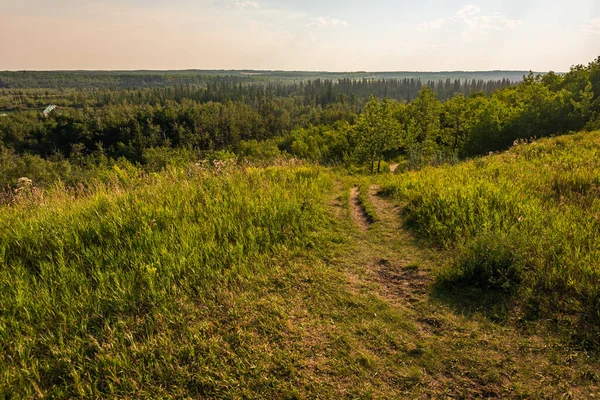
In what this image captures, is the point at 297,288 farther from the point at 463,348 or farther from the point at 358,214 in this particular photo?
the point at 358,214

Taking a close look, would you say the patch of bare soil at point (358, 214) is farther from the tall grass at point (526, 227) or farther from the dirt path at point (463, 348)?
the dirt path at point (463, 348)

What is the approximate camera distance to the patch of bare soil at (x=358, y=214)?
7125mm

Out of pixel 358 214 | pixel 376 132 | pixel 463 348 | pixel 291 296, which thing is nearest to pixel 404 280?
pixel 463 348

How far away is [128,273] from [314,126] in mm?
87405

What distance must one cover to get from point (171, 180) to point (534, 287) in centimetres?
774

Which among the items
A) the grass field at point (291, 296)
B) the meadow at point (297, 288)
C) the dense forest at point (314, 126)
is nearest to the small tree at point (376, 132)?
the dense forest at point (314, 126)

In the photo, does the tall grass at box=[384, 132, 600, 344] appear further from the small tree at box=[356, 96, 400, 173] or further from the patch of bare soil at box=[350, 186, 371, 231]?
the small tree at box=[356, 96, 400, 173]

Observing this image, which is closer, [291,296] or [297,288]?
[291,296]

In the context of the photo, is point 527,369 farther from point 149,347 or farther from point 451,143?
point 451,143

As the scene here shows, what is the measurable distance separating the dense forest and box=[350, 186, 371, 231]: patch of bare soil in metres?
6.26

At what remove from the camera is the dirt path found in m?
2.90

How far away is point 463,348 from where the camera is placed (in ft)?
11.1

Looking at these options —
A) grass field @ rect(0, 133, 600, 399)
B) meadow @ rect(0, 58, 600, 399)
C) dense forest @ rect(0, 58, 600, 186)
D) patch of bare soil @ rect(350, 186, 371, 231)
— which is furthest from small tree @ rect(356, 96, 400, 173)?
grass field @ rect(0, 133, 600, 399)

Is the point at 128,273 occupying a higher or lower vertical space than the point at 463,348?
higher
